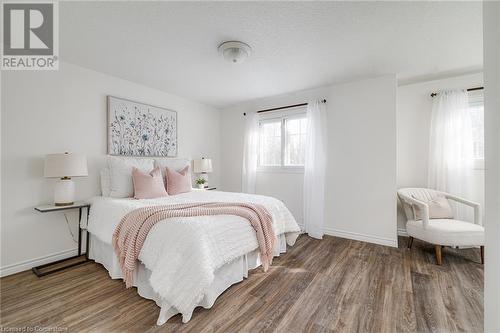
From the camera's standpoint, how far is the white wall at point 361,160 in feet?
9.98

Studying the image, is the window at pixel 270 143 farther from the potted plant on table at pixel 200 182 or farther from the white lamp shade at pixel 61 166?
the white lamp shade at pixel 61 166

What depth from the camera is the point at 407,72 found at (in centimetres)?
296

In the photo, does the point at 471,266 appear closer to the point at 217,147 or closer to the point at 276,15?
the point at 276,15

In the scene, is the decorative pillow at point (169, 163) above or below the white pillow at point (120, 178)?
above

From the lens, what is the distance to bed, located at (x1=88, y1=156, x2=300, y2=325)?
1.54 meters

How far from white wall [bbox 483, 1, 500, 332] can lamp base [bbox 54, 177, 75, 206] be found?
11.0 feet

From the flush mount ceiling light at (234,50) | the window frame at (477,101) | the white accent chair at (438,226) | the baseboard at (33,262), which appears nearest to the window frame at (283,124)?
the white accent chair at (438,226)

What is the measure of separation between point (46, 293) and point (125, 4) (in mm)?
2556

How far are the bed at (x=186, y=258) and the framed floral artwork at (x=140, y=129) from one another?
113 cm

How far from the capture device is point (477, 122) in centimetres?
298

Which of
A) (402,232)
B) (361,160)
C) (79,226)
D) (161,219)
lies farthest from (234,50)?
(402,232)

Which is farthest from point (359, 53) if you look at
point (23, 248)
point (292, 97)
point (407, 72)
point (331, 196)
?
point (23, 248)

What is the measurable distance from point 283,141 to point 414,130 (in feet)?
6.74

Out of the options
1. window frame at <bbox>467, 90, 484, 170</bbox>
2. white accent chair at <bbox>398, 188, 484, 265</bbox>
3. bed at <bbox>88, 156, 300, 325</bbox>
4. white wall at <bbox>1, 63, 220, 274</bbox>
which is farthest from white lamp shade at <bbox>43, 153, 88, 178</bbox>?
window frame at <bbox>467, 90, 484, 170</bbox>
